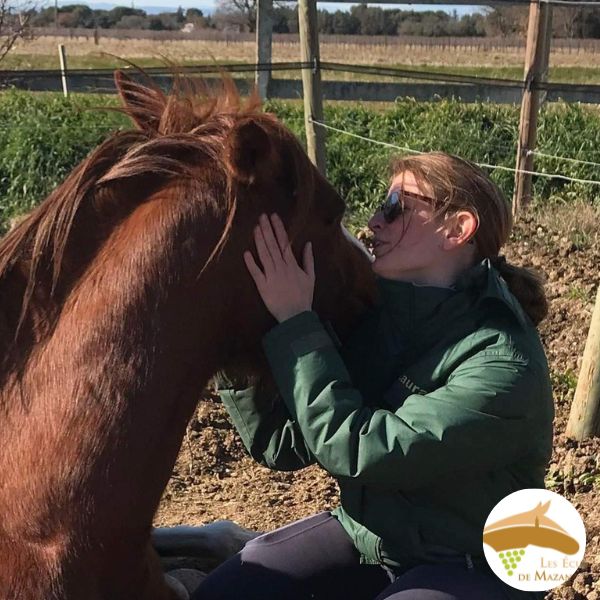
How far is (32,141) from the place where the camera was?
919 centimetres

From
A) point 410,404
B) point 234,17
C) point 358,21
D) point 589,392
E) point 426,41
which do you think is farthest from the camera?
point 234,17

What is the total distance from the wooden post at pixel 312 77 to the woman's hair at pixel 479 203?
14.4ft

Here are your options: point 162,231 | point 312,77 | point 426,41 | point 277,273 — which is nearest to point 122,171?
point 162,231

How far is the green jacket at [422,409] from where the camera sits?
6.01 feet

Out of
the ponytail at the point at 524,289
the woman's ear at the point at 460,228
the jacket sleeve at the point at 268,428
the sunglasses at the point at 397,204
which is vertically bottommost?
the jacket sleeve at the point at 268,428

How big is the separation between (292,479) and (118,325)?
272cm

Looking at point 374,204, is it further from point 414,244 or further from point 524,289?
point 414,244

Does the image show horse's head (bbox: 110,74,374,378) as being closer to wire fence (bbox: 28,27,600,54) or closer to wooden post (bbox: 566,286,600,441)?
wooden post (bbox: 566,286,600,441)

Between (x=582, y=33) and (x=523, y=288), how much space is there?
22.3 metres

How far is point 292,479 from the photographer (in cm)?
423

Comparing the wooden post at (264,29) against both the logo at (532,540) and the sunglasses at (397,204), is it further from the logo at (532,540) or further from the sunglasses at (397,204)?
the logo at (532,540)

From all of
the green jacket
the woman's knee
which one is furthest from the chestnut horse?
the woman's knee

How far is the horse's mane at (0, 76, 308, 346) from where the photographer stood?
170 cm

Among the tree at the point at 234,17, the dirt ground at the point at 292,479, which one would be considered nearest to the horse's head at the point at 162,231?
the dirt ground at the point at 292,479
